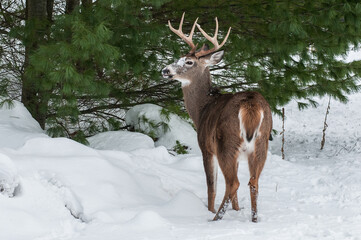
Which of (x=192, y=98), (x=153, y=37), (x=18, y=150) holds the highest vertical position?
(x=153, y=37)

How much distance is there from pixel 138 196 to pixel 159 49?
3.36 m

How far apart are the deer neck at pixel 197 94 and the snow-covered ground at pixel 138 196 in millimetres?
916

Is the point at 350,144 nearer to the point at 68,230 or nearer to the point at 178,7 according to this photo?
the point at 178,7

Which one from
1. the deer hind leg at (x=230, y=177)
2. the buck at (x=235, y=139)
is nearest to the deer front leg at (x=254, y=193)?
the buck at (x=235, y=139)

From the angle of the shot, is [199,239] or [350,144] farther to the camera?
[350,144]

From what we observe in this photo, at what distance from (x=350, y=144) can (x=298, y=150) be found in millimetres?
1274

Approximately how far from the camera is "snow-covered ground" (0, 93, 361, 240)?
3871 millimetres

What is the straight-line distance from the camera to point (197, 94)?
17.9 ft

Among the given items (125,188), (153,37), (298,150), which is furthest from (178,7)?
(298,150)

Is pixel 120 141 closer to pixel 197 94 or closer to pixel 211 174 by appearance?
pixel 197 94

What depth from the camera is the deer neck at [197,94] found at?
214 inches

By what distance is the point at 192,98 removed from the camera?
547 cm

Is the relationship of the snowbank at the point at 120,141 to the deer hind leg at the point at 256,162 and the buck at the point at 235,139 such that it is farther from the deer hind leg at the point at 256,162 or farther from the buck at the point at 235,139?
the deer hind leg at the point at 256,162

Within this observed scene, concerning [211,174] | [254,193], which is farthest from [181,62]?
[254,193]
